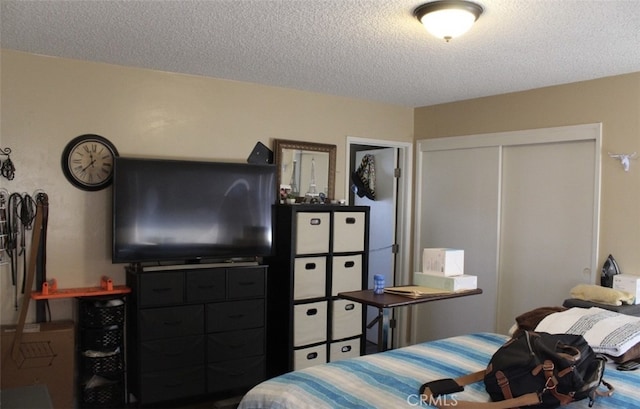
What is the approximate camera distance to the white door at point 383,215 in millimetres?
5262

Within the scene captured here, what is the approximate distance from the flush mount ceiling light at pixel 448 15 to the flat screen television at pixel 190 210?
188 cm

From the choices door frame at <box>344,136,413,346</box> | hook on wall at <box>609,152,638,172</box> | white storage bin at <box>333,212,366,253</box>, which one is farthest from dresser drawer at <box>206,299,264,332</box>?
hook on wall at <box>609,152,638,172</box>

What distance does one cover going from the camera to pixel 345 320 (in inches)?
169

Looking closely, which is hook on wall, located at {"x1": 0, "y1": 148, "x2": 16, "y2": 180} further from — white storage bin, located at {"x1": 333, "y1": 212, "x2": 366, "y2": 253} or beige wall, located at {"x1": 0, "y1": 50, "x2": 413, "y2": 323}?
white storage bin, located at {"x1": 333, "y1": 212, "x2": 366, "y2": 253}

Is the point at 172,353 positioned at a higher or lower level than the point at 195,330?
lower

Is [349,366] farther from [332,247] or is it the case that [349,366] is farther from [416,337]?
[416,337]

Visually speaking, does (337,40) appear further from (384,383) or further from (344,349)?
(344,349)

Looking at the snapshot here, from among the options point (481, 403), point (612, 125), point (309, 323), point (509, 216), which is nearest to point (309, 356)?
point (309, 323)

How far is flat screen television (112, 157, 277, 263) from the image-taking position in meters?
3.48

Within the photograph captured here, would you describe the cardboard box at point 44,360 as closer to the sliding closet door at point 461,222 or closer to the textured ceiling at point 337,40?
the textured ceiling at point 337,40

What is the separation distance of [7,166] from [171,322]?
144cm

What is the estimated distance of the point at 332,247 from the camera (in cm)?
419

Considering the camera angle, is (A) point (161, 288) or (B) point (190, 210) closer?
(A) point (161, 288)

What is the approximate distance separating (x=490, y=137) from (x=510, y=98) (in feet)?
1.18
